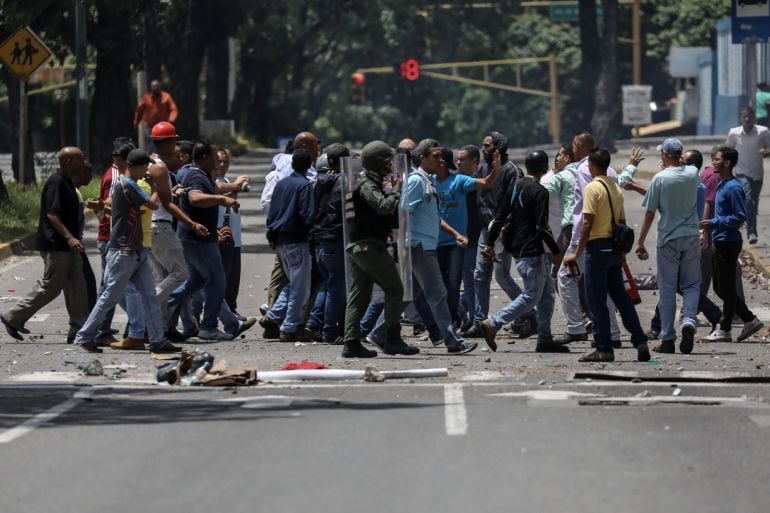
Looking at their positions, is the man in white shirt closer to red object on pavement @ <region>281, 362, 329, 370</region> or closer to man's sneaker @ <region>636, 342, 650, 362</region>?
man's sneaker @ <region>636, 342, 650, 362</region>

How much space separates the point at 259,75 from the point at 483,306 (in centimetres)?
4934

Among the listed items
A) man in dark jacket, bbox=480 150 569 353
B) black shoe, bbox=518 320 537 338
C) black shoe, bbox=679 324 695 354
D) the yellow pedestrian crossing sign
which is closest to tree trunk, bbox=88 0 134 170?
the yellow pedestrian crossing sign

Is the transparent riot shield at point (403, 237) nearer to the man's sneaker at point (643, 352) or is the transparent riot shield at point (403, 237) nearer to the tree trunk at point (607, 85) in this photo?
the man's sneaker at point (643, 352)

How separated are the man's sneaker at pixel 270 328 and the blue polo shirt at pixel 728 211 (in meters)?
3.87

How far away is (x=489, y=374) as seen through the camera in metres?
14.1

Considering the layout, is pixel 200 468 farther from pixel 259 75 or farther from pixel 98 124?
pixel 259 75

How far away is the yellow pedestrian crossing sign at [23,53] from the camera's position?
98.2ft

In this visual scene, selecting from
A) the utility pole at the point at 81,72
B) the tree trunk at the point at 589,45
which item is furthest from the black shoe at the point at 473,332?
the tree trunk at the point at 589,45

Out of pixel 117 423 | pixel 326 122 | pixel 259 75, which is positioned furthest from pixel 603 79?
pixel 117 423

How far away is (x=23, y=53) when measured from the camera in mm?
30141

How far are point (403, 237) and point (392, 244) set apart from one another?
134 millimetres

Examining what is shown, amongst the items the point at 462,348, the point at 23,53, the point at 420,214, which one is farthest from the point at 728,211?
the point at 23,53

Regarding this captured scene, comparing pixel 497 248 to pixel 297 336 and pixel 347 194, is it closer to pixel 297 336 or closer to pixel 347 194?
pixel 297 336

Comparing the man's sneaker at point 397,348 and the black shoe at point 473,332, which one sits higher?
the man's sneaker at point 397,348
